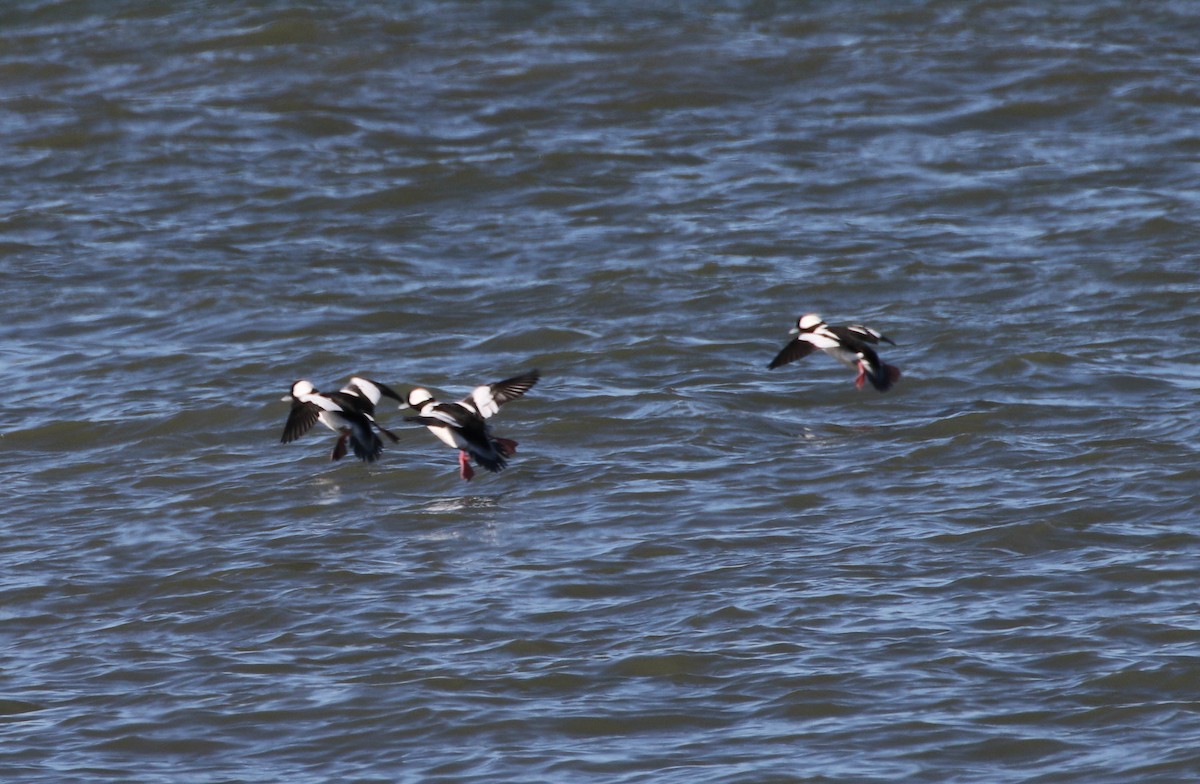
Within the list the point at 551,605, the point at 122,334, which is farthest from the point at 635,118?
the point at 551,605

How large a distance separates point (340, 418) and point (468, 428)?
932mm

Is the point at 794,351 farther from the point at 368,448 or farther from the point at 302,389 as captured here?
the point at 302,389

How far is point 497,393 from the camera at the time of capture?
37.7 feet

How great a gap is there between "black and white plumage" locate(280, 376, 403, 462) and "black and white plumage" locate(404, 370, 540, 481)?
308 mm

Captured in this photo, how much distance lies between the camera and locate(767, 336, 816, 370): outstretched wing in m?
12.5

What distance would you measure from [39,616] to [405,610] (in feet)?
6.01

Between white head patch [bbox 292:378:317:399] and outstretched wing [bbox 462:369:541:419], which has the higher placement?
white head patch [bbox 292:378:317:399]

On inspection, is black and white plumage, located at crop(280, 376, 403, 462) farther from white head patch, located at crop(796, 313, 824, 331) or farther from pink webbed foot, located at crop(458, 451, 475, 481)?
white head patch, located at crop(796, 313, 824, 331)

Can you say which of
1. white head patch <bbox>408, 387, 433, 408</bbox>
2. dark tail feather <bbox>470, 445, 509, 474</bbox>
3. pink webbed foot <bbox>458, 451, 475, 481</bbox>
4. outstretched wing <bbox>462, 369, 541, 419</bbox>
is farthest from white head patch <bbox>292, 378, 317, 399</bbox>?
dark tail feather <bbox>470, 445, 509, 474</bbox>

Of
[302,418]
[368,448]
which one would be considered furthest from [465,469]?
[302,418]

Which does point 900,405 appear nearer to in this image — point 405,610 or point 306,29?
point 405,610

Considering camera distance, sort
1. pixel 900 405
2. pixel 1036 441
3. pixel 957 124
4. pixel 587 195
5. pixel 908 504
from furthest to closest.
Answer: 1. pixel 957 124
2. pixel 587 195
3. pixel 900 405
4. pixel 1036 441
5. pixel 908 504

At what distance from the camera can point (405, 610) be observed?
28.8 feet

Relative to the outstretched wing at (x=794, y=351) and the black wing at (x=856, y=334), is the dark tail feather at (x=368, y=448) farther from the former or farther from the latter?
the black wing at (x=856, y=334)
